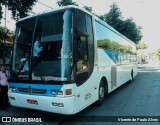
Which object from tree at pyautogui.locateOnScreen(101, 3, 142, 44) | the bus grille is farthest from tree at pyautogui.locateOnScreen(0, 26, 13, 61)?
tree at pyautogui.locateOnScreen(101, 3, 142, 44)

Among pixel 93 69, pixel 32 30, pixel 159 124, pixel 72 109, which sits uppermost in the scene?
pixel 32 30

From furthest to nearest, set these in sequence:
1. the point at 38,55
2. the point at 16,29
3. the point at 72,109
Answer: the point at 16,29 < the point at 38,55 < the point at 72,109

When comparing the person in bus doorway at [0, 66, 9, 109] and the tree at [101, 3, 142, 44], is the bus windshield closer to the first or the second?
the person in bus doorway at [0, 66, 9, 109]

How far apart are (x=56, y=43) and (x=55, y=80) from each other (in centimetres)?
102

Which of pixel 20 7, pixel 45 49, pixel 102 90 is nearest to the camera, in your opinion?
pixel 45 49

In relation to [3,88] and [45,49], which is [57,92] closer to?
[45,49]

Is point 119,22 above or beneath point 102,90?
above

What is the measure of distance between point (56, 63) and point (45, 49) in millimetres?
588

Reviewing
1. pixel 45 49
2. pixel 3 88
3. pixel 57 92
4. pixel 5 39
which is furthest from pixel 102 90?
pixel 5 39

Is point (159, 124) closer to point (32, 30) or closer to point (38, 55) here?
point (38, 55)

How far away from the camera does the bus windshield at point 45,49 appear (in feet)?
19.4

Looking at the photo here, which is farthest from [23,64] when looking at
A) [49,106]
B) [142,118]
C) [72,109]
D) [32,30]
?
[142,118]

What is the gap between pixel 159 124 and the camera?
20.0ft

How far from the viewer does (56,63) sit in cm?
595
